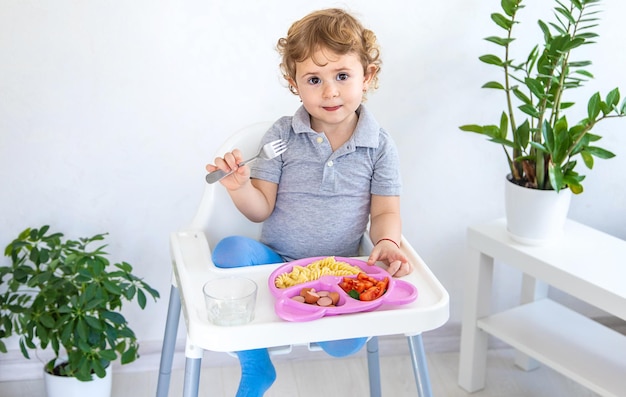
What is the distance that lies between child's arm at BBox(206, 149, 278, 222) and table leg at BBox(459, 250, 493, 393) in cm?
63

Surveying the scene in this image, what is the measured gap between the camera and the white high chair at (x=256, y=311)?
1.27 meters

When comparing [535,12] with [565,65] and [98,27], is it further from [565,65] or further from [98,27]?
[98,27]

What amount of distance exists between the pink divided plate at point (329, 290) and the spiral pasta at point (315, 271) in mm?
14

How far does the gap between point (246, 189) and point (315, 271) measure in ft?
0.80

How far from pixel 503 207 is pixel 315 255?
81cm

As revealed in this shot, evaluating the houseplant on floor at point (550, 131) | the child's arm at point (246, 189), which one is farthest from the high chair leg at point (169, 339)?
the houseplant on floor at point (550, 131)

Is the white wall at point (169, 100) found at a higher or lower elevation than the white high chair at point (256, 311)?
higher

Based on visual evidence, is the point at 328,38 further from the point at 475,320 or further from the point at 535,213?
the point at 475,320

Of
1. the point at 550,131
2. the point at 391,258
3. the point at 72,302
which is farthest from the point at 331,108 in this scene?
the point at 72,302

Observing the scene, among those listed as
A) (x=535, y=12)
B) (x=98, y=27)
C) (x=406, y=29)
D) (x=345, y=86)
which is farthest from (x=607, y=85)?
(x=98, y=27)

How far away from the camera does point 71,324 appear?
1.83 meters

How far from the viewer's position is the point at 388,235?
1571 millimetres

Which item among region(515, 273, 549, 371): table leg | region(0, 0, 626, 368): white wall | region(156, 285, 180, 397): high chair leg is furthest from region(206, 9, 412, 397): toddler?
region(515, 273, 549, 371): table leg

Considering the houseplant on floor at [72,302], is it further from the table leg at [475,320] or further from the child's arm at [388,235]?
the table leg at [475,320]
